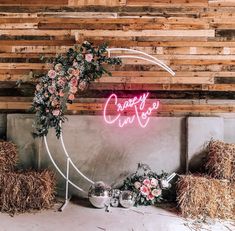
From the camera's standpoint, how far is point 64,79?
406 cm

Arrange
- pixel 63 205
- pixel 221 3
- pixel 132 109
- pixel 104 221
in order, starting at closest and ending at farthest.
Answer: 1. pixel 221 3
2. pixel 104 221
3. pixel 63 205
4. pixel 132 109

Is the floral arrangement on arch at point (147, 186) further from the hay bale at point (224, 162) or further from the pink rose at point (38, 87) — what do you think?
the pink rose at point (38, 87)

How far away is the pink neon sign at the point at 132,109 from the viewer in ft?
13.6

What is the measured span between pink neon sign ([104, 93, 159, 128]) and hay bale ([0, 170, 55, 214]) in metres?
1.16

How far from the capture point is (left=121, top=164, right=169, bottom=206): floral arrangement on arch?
4301 millimetres

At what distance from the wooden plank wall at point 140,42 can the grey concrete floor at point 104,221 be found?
1445 mm

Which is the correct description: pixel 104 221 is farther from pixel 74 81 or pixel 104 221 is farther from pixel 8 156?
pixel 74 81

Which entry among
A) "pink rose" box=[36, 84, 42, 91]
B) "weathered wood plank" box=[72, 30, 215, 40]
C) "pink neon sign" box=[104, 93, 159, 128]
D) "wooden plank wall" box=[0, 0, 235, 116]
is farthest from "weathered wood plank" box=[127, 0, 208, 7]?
"pink rose" box=[36, 84, 42, 91]

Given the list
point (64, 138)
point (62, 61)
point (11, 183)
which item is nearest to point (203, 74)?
point (62, 61)

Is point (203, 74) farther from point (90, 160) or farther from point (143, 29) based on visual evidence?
point (90, 160)

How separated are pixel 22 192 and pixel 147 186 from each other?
157 cm

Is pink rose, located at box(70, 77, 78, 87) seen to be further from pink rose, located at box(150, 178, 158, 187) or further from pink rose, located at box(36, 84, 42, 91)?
pink rose, located at box(150, 178, 158, 187)

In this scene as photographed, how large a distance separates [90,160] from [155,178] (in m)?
0.96

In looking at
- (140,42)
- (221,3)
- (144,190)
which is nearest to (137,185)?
(144,190)
